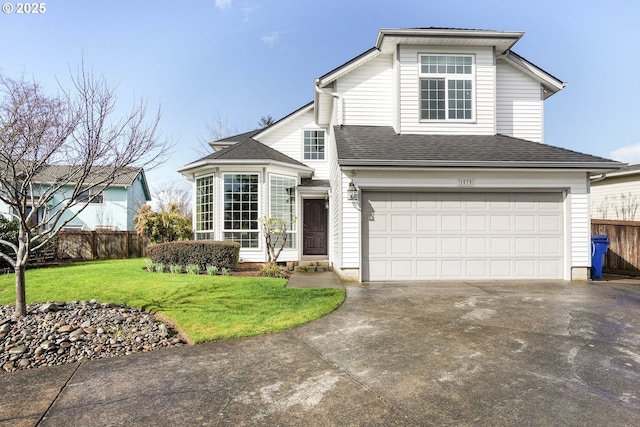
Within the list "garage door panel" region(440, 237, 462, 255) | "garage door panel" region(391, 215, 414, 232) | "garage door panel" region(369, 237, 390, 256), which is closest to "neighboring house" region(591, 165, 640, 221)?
"garage door panel" region(440, 237, 462, 255)

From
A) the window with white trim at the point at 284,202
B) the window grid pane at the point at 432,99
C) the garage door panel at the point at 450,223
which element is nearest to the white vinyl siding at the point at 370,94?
the window grid pane at the point at 432,99

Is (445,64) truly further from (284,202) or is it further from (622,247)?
(622,247)

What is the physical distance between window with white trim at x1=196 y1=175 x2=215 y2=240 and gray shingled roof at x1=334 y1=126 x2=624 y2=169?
4.94 m

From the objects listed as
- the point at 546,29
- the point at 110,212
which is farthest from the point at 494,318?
the point at 110,212

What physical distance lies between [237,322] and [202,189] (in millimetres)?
8450

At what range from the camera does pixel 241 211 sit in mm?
12234

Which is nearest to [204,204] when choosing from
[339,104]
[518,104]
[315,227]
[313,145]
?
[315,227]

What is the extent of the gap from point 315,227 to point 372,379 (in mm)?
10118

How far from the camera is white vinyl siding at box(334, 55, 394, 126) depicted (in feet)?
37.3

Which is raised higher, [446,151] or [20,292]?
[446,151]

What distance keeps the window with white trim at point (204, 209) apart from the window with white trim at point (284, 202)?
207cm

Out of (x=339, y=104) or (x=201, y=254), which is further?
(x=339, y=104)

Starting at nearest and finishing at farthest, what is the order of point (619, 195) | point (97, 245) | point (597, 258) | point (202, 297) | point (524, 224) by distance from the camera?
point (202, 297)
point (524, 224)
point (597, 258)
point (619, 195)
point (97, 245)

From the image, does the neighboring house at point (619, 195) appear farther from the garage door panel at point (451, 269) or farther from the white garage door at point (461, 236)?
the garage door panel at point (451, 269)
